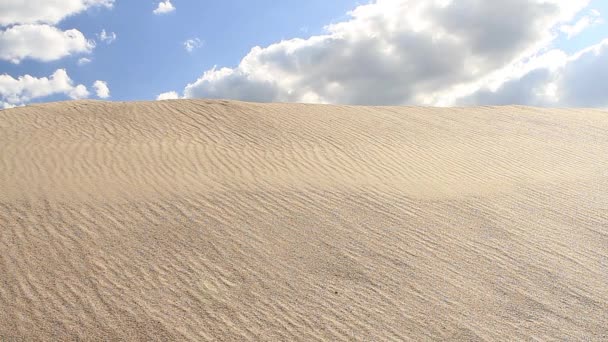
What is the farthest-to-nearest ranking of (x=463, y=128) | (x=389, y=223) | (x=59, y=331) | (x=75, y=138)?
(x=463, y=128) → (x=75, y=138) → (x=389, y=223) → (x=59, y=331)

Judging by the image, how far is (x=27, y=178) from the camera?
905 centimetres

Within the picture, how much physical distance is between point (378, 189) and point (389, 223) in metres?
1.63

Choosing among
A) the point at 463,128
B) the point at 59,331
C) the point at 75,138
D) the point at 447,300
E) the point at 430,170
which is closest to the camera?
the point at 59,331

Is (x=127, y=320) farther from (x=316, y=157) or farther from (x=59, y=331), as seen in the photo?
(x=316, y=157)

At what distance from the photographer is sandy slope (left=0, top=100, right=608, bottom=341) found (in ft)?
16.6

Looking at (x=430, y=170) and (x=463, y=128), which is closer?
(x=430, y=170)

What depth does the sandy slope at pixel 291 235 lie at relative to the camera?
5066mm

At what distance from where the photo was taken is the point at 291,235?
6.94 meters

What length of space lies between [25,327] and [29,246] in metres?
1.86

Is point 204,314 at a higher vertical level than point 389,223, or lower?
lower

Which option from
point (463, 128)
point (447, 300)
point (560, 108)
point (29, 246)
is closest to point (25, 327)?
point (29, 246)

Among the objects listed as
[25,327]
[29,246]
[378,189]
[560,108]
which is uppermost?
[560,108]

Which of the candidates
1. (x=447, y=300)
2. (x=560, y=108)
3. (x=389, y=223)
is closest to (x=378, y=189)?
(x=389, y=223)

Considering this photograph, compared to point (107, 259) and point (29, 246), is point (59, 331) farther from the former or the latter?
point (29, 246)
